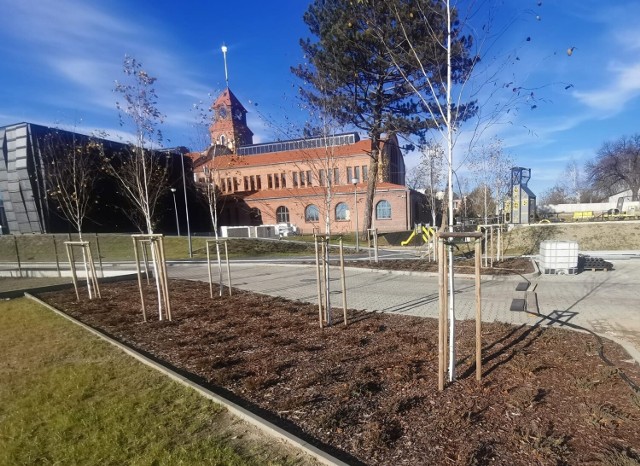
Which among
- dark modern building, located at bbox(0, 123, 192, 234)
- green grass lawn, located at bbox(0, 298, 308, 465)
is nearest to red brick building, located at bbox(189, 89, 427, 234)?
dark modern building, located at bbox(0, 123, 192, 234)

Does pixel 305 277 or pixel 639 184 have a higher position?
pixel 639 184

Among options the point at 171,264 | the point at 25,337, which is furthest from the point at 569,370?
the point at 171,264

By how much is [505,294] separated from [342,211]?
1289 inches

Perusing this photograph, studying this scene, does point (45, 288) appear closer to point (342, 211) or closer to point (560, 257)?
point (560, 257)

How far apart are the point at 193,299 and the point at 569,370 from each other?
7.78 meters

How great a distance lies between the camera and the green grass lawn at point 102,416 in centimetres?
279

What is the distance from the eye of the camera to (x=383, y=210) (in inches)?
1542

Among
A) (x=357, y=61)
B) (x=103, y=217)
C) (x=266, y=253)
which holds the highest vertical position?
(x=357, y=61)

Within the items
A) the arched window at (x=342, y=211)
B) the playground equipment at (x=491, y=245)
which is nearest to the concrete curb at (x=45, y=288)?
the playground equipment at (x=491, y=245)

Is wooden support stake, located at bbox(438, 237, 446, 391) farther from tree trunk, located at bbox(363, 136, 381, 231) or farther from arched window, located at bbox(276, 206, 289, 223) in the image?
arched window, located at bbox(276, 206, 289, 223)

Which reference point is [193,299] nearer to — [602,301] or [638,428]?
[638,428]

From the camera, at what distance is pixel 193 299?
891 centimetres

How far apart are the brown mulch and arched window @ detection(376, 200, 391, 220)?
33126mm

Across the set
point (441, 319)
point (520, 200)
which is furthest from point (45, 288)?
→ point (520, 200)
